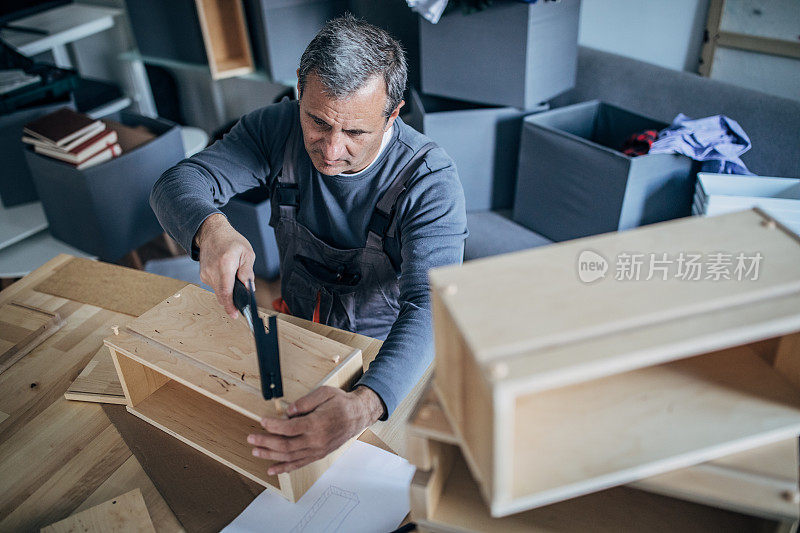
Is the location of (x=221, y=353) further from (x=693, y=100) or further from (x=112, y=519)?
(x=693, y=100)

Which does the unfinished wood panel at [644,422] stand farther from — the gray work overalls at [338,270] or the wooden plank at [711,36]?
the wooden plank at [711,36]

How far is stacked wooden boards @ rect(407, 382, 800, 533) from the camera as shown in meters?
0.73

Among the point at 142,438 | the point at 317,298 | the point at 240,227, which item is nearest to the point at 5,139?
the point at 240,227

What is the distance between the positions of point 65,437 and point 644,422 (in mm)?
1032

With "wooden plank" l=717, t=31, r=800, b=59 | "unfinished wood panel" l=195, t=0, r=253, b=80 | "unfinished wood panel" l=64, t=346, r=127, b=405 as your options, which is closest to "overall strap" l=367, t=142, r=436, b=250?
"unfinished wood panel" l=64, t=346, r=127, b=405

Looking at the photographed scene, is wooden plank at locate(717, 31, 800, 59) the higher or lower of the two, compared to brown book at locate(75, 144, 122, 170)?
higher

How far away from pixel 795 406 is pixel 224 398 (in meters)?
0.81

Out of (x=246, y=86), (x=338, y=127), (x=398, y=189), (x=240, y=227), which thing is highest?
(x=338, y=127)

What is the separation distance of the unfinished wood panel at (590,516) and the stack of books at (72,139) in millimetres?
1834

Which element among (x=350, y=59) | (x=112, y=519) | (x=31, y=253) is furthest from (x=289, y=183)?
(x=31, y=253)

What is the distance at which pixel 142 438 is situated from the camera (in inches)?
46.8

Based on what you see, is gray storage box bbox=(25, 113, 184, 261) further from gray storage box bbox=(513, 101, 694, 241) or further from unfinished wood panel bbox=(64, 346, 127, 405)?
gray storage box bbox=(513, 101, 694, 241)

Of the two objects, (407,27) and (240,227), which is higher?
(407,27)

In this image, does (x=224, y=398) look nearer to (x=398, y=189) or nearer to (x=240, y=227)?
(x=398, y=189)
